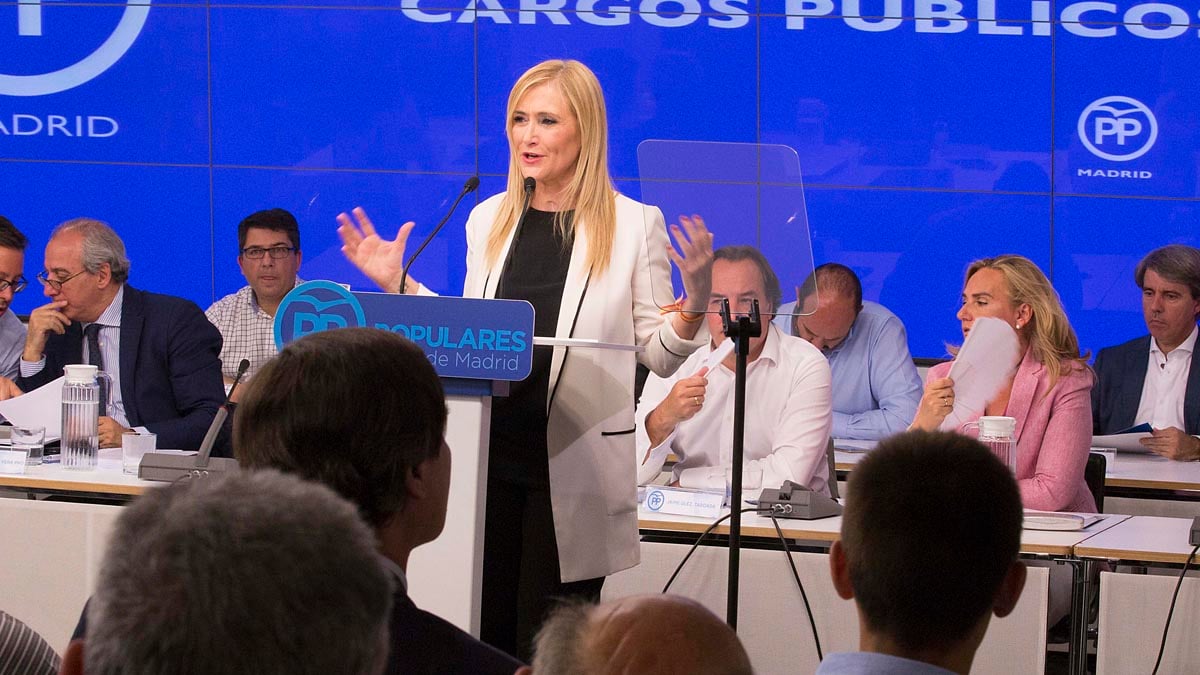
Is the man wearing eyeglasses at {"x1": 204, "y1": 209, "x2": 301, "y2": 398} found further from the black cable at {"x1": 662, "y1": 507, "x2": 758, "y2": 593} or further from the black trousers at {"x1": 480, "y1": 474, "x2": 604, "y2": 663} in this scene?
the black trousers at {"x1": 480, "y1": 474, "x2": 604, "y2": 663}

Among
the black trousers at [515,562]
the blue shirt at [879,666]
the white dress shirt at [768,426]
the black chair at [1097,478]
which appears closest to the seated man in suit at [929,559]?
the blue shirt at [879,666]

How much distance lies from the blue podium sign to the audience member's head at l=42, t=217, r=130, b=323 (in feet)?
7.02

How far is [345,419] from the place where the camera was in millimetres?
1212

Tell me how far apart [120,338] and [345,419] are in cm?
316

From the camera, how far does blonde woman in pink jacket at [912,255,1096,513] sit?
3561 millimetres

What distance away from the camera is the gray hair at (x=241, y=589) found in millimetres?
593

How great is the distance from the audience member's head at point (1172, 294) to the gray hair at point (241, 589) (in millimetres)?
5313

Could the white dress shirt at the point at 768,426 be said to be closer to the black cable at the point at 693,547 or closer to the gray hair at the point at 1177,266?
the black cable at the point at 693,547

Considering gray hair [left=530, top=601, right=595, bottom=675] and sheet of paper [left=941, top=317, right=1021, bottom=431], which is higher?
sheet of paper [left=941, top=317, right=1021, bottom=431]

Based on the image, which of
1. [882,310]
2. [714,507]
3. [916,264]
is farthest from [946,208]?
[714,507]

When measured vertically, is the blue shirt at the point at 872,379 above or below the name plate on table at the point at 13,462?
above

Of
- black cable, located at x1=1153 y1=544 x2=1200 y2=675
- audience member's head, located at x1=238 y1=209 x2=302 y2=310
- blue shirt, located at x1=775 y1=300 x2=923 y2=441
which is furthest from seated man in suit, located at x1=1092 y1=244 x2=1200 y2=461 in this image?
audience member's head, located at x1=238 y1=209 x2=302 y2=310

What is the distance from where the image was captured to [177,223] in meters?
6.77

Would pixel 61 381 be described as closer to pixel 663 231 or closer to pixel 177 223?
pixel 663 231
